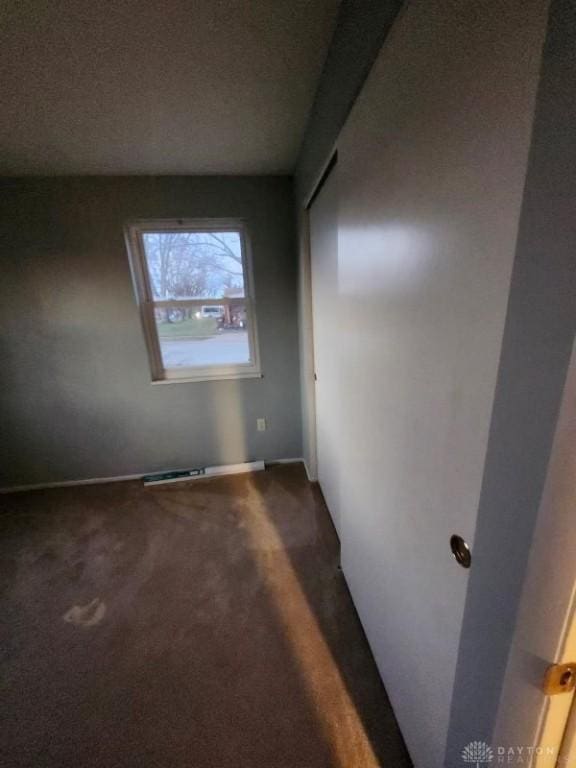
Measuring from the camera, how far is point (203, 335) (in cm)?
248

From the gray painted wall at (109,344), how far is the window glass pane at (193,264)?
162mm

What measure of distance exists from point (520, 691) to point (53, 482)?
3.15 m

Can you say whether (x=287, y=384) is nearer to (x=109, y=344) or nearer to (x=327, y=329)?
(x=327, y=329)

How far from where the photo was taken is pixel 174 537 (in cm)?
195

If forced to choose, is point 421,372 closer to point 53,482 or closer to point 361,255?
point 361,255

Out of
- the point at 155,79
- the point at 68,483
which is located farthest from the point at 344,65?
the point at 68,483

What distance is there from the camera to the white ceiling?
958mm

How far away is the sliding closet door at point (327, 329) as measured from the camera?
1396mm

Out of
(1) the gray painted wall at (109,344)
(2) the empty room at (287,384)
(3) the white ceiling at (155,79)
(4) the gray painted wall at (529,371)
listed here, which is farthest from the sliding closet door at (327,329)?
(4) the gray painted wall at (529,371)

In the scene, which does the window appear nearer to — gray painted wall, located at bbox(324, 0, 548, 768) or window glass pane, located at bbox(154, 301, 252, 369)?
window glass pane, located at bbox(154, 301, 252, 369)

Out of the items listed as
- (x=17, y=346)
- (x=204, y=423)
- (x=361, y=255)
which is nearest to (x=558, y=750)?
(x=361, y=255)

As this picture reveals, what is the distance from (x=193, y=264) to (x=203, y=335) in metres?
0.55

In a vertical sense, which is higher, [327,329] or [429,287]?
[429,287]

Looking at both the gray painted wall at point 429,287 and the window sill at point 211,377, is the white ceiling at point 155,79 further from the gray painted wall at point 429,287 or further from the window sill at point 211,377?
the window sill at point 211,377
